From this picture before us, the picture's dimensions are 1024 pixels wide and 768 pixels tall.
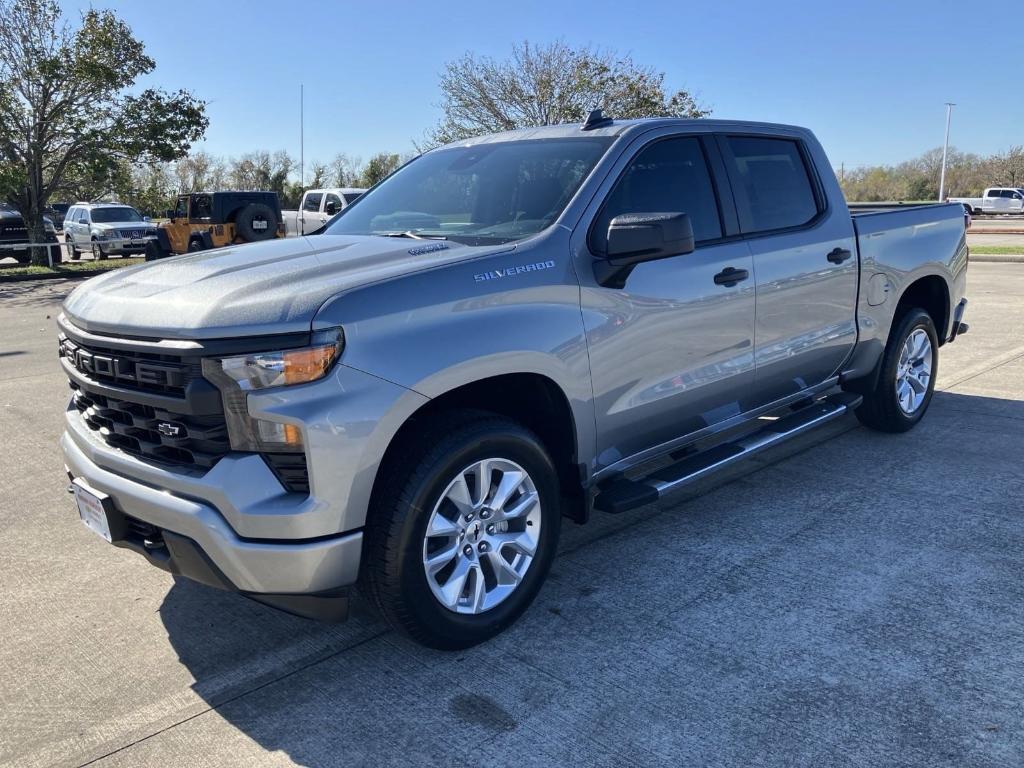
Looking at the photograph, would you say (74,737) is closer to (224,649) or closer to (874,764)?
(224,649)

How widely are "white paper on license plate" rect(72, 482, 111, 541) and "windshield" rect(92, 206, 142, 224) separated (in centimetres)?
2511

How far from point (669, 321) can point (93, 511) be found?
243cm

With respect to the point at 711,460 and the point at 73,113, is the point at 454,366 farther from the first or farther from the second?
the point at 73,113

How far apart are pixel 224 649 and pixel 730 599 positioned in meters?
2.02

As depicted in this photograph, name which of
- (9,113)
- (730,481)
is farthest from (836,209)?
(9,113)

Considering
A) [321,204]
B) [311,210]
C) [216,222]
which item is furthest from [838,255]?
[311,210]

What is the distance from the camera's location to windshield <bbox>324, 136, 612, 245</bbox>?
12.0 feet

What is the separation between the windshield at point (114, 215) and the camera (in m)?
25.6

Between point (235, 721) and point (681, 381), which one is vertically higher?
point (681, 381)

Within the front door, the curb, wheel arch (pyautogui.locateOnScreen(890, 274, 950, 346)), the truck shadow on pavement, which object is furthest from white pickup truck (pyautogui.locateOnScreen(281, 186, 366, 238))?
the truck shadow on pavement

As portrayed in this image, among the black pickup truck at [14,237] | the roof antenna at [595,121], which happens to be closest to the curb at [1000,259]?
the roof antenna at [595,121]

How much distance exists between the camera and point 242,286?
2943mm

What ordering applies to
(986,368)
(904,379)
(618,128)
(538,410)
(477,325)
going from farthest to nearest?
1. (986,368)
2. (904,379)
3. (618,128)
4. (538,410)
5. (477,325)

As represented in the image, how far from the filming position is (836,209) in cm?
494
